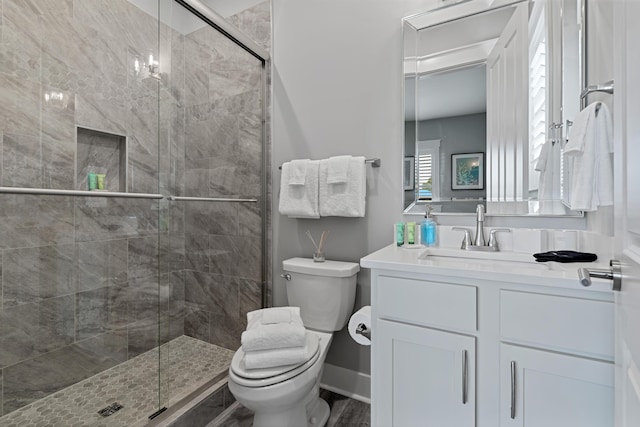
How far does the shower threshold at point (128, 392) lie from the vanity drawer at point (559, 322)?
4.73 ft

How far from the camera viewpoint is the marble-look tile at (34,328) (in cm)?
143

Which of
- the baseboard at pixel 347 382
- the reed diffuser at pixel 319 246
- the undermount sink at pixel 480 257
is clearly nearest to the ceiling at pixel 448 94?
the undermount sink at pixel 480 257

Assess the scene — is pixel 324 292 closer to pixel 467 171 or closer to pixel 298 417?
pixel 298 417

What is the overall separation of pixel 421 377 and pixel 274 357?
55 cm

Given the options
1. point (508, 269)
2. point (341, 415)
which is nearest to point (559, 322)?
point (508, 269)

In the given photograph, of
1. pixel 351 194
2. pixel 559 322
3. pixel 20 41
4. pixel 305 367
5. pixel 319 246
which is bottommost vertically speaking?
pixel 305 367

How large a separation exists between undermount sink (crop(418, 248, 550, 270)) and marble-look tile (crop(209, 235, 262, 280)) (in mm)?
1071

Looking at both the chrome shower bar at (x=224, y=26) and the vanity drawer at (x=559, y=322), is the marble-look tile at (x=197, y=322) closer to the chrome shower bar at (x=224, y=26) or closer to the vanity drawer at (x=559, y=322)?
the chrome shower bar at (x=224, y=26)

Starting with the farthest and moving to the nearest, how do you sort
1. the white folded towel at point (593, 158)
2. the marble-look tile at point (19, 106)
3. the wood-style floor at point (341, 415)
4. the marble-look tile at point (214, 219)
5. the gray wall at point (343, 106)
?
the marble-look tile at point (214, 219)
the gray wall at point (343, 106)
the wood-style floor at point (341, 415)
the marble-look tile at point (19, 106)
the white folded towel at point (593, 158)

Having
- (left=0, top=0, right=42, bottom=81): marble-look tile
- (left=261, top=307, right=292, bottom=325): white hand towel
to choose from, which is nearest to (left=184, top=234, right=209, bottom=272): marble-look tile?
(left=261, top=307, right=292, bottom=325): white hand towel

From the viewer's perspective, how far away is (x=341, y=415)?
5.10ft

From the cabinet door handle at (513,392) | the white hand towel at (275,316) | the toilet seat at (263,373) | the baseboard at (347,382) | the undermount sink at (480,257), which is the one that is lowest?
the baseboard at (347,382)

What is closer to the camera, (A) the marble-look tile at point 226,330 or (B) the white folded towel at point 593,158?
(B) the white folded towel at point 593,158

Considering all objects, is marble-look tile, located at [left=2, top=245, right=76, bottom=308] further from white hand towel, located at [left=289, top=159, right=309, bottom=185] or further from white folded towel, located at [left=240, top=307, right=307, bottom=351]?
white hand towel, located at [left=289, top=159, right=309, bottom=185]
